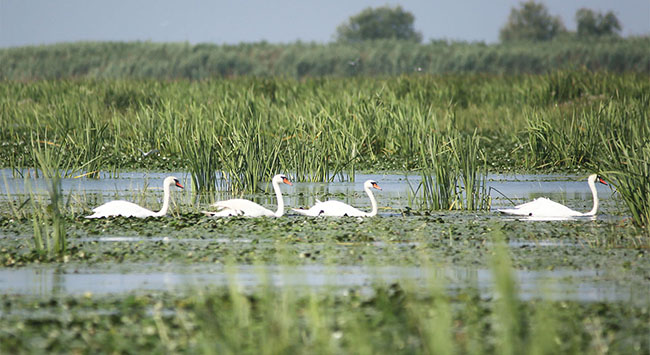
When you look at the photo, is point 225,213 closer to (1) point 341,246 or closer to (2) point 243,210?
(2) point 243,210

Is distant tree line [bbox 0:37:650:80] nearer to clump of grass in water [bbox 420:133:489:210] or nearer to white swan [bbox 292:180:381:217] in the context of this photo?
clump of grass in water [bbox 420:133:489:210]

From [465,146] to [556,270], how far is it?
4324 millimetres

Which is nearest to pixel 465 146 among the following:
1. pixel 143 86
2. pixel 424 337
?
pixel 424 337

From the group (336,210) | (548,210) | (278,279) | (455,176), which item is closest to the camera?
(278,279)

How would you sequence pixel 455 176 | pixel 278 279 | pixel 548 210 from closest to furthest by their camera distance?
pixel 278 279, pixel 548 210, pixel 455 176

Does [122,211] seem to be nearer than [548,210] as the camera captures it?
Yes

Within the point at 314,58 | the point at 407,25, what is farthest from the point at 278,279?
the point at 407,25

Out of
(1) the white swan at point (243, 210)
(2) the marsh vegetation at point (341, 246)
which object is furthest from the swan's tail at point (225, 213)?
(2) the marsh vegetation at point (341, 246)

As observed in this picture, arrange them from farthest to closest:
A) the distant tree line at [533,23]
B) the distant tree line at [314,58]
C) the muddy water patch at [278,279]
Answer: the distant tree line at [533,23], the distant tree line at [314,58], the muddy water patch at [278,279]

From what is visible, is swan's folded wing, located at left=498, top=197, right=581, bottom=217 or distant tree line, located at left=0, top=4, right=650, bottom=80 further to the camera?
distant tree line, located at left=0, top=4, right=650, bottom=80

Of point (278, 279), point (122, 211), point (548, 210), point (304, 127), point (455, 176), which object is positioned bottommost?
point (278, 279)

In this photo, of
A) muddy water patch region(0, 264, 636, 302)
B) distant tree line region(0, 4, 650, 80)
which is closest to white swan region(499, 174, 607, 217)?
muddy water patch region(0, 264, 636, 302)

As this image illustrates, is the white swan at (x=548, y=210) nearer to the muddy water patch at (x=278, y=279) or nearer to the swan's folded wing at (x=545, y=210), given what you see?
the swan's folded wing at (x=545, y=210)

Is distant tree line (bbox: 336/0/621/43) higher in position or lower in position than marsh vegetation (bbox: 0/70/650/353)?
higher
